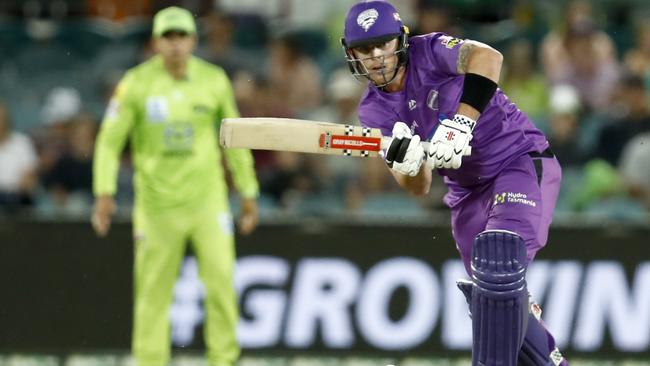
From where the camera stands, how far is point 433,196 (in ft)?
32.1

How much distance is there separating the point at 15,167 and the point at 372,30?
4.92m

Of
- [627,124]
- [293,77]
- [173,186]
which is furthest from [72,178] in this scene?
[627,124]

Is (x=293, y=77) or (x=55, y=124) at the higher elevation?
(x=293, y=77)

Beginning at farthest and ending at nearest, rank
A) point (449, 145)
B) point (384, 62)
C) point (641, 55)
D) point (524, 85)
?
1. point (641, 55)
2. point (524, 85)
3. point (384, 62)
4. point (449, 145)

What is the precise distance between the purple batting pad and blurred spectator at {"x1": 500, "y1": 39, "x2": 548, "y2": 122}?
518cm

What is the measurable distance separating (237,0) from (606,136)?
3356mm

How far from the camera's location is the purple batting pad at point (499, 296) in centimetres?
572

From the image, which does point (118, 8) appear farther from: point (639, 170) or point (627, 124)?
point (639, 170)

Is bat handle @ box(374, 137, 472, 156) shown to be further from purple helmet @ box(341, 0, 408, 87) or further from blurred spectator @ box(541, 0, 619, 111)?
blurred spectator @ box(541, 0, 619, 111)

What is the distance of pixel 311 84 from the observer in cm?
1099

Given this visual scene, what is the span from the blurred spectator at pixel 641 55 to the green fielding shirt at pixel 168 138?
3.82 m

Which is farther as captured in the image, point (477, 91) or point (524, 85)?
point (524, 85)

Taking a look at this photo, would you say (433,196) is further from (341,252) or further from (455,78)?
(455,78)

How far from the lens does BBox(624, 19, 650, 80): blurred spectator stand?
11023mm
